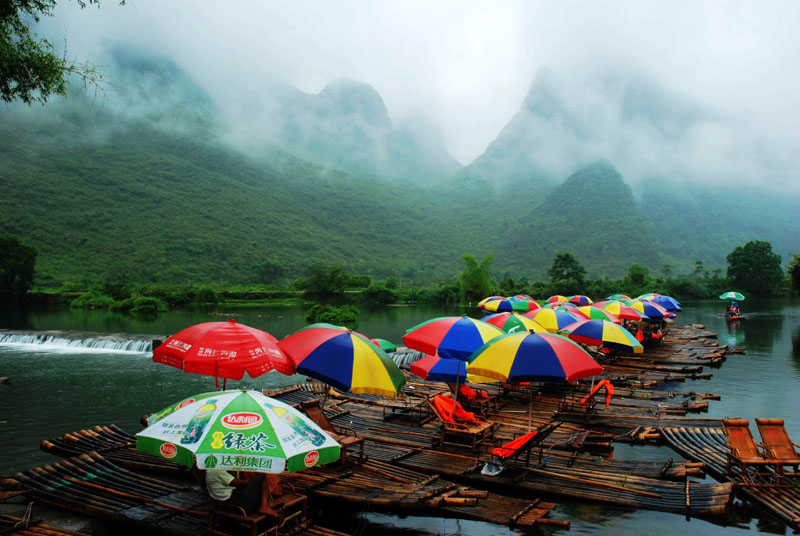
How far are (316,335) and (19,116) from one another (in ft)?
504

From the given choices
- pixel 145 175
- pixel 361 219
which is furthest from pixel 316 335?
Result: pixel 361 219

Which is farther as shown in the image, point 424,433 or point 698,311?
point 698,311

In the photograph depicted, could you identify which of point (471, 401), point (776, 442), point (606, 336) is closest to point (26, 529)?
point (471, 401)

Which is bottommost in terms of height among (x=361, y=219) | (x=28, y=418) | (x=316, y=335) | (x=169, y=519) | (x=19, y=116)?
(x=28, y=418)

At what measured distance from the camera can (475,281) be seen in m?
65.8

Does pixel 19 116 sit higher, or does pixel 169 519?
pixel 19 116

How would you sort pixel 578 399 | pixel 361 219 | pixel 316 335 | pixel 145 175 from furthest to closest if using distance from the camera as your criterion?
pixel 361 219 → pixel 145 175 → pixel 578 399 → pixel 316 335

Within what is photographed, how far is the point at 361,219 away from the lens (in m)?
146

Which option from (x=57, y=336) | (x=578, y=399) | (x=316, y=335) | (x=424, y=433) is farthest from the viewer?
(x=57, y=336)

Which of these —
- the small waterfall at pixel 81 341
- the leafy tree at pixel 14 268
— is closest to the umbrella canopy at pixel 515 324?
the small waterfall at pixel 81 341

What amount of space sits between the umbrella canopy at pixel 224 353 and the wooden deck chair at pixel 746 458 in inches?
294

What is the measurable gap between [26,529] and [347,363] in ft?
14.9

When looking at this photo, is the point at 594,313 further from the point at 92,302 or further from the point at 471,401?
the point at 92,302

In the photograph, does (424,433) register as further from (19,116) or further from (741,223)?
(741,223)
